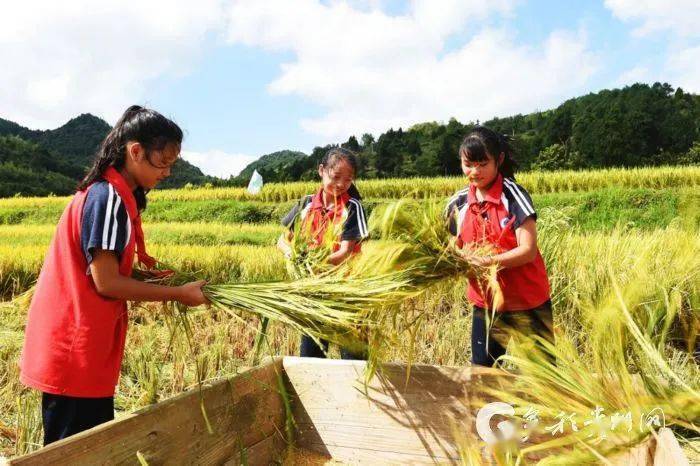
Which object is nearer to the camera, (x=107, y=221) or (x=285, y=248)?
(x=107, y=221)

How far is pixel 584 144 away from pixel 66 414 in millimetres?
41822

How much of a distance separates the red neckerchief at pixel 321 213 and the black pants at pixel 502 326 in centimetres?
81

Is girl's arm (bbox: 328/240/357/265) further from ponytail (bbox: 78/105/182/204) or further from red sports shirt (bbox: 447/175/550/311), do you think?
ponytail (bbox: 78/105/182/204)

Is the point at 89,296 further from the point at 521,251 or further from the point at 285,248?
the point at 521,251

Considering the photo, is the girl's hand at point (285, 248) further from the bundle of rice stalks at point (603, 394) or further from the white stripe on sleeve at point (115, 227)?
the bundle of rice stalks at point (603, 394)

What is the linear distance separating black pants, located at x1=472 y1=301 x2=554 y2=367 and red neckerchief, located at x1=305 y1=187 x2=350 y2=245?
2.67ft

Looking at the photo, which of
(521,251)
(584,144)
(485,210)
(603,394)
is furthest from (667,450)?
(584,144)

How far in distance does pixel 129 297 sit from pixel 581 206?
1486 cm

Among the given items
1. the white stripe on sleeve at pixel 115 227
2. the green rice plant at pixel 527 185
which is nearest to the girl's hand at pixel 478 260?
the white stripe on sleeve at pixel 115 227

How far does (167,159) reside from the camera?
1.81m

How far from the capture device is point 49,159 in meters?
56.5

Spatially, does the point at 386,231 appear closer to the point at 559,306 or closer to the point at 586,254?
the point at 559,306

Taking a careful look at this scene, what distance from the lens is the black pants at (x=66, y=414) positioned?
65.7 inches

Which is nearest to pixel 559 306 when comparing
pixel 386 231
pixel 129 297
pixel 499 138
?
pixel 499 138
